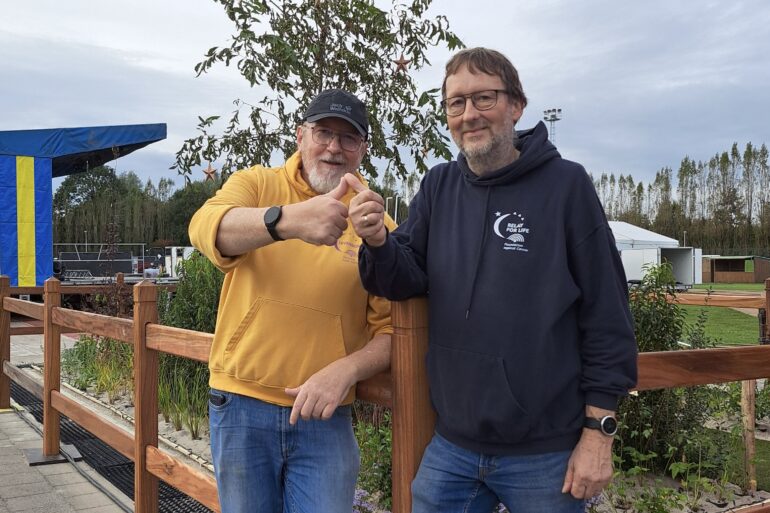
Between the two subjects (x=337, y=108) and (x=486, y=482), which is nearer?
(x=486, y=482)

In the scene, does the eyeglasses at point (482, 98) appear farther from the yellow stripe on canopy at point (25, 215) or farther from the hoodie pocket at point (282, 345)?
the yellow stripe on canopy at point (25, 215)

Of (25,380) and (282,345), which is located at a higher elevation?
(282,345)

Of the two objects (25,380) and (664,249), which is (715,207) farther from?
(25,380)

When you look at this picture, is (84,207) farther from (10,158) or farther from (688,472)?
(688,472)

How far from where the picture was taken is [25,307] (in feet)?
20.2

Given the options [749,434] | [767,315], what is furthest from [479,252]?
[767,315]

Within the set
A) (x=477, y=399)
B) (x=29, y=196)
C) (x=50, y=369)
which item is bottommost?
(x=50, y=369)

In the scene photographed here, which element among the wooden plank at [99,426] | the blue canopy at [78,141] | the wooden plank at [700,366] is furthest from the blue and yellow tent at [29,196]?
the wooden plank at [700,366]

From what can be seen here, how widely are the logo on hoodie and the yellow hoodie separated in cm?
46

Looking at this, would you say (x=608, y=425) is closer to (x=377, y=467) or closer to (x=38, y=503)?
(x=377, y=467)

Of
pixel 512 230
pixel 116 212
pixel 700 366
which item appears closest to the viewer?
pixel 512 230

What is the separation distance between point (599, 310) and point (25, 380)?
5825 millimetres

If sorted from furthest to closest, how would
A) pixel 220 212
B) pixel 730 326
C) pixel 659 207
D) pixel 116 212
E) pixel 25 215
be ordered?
pixel 659 207
pixel 116 212
pixel 730 326
pixel 25 215
pixel 220 212

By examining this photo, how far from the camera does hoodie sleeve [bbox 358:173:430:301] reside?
170 cm
